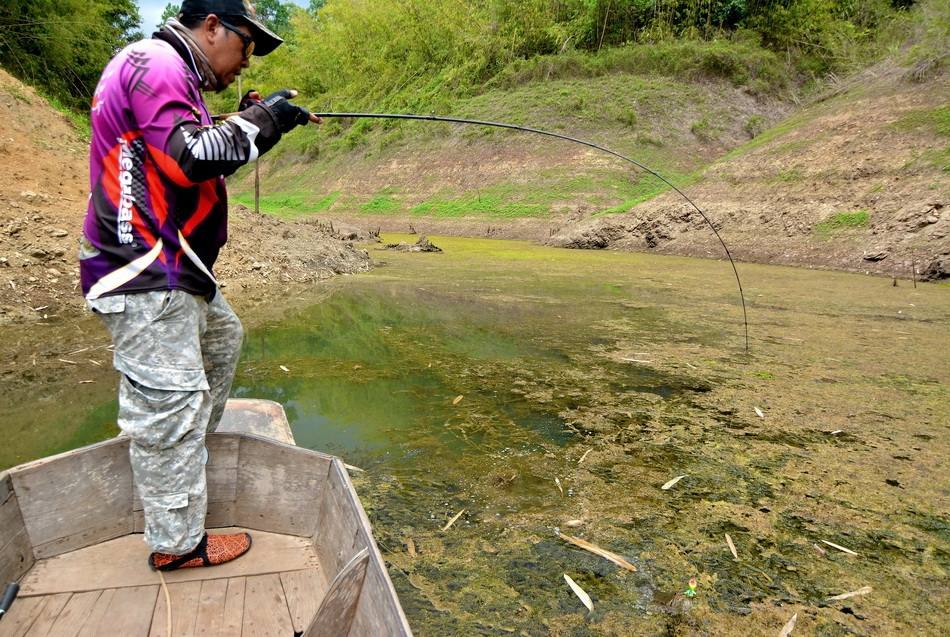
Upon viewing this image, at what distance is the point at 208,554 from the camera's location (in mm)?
1974

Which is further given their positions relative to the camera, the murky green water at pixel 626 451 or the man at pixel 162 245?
the murky green water at pixel 626 451

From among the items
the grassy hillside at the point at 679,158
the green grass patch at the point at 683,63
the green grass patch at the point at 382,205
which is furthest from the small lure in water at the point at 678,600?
the green grass patch at the point at 683,63

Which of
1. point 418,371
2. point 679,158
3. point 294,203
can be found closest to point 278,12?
point 294,203

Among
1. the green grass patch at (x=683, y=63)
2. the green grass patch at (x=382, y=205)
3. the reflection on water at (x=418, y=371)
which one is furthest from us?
the green grass patch at (x=683, y=63)

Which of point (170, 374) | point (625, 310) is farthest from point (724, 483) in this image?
point (625, 310)

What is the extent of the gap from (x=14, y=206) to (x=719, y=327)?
7.99 metres

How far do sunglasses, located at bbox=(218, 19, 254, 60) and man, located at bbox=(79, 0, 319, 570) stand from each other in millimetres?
26

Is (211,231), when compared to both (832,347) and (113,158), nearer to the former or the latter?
(113,158)

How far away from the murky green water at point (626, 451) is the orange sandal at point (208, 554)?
61cm

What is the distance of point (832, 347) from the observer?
6.03 metres

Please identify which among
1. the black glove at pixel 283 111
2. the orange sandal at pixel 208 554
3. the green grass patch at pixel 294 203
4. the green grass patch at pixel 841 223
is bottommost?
the green grass patch at pixel 294 203

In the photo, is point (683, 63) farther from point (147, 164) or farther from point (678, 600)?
point (147, 164)

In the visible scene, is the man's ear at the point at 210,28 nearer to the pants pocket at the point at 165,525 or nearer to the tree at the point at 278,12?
the pants pocket at the point at 165,525

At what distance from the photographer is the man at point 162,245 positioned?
1830mm
